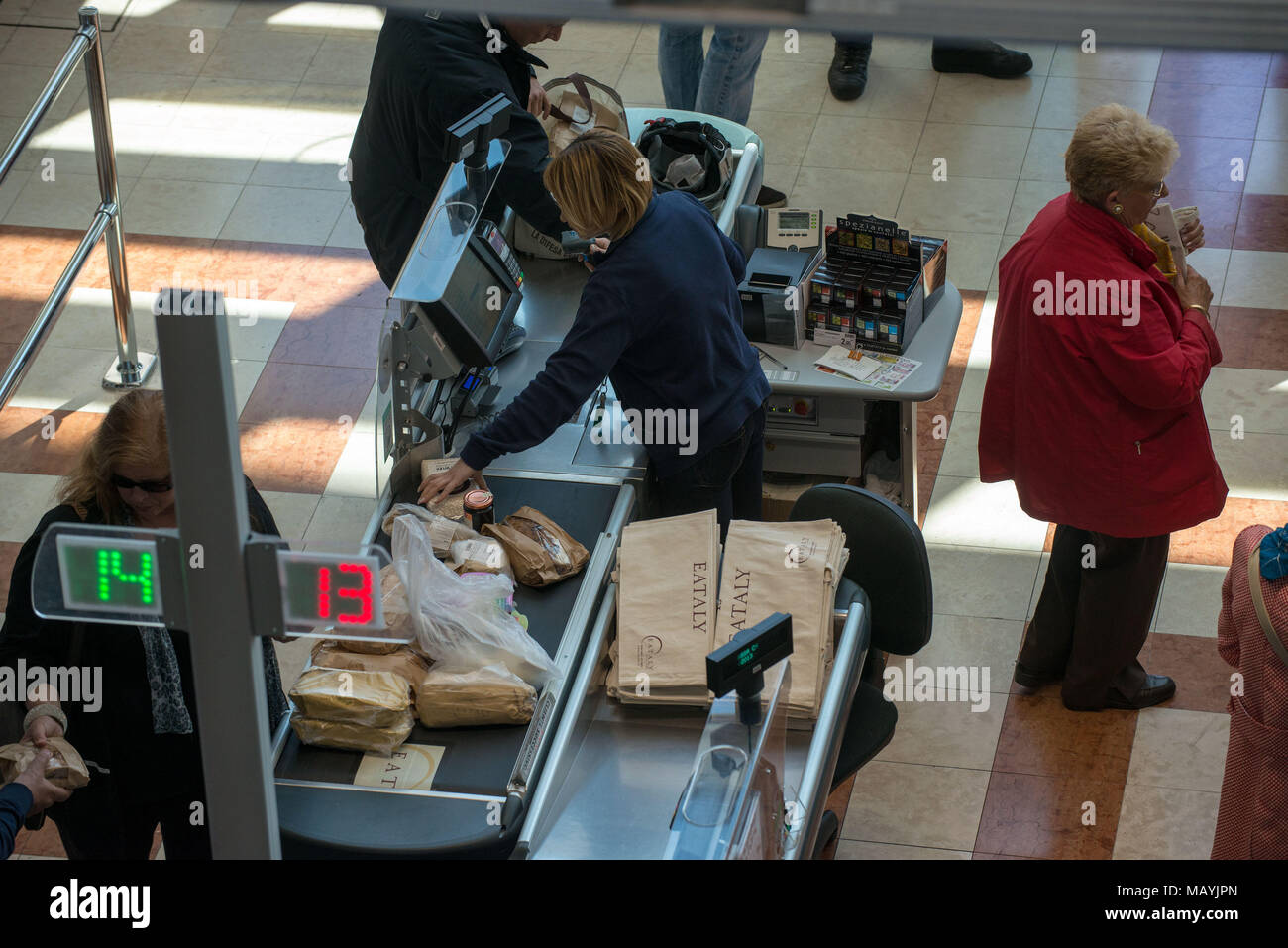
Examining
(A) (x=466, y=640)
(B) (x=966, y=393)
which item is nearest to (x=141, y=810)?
(A) (x=466, y=640)

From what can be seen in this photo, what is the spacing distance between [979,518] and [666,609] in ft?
6.82

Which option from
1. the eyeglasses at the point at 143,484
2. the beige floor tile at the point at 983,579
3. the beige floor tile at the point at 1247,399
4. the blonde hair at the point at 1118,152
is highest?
the blonde hair at the point at 1118,152

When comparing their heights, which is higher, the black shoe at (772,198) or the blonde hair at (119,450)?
the blonde hair at (119,450)

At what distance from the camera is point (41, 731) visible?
2.80 m

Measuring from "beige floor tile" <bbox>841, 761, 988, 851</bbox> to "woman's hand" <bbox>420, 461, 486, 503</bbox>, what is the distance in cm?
145

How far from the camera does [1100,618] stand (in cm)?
410

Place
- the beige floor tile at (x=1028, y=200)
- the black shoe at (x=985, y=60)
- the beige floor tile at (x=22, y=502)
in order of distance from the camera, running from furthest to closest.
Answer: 1. the black shoe at (x=985, y=60)
2. the beige floor tile at (x=1028, y=200)
3. the beige floor tile at (x=22, y=502)

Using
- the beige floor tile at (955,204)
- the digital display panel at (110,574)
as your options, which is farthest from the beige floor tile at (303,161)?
the digital display panel at (110,574)

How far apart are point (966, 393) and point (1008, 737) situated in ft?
5.59

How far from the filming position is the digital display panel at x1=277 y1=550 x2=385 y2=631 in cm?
175

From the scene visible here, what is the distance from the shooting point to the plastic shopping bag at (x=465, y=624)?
10.2 ft

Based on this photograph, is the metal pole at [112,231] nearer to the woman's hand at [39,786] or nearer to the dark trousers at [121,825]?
the dark trousers at [121,825]

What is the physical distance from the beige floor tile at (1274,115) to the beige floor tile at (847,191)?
5.84 ft

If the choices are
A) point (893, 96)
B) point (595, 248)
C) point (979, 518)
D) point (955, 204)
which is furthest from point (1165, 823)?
point (893, 96)
